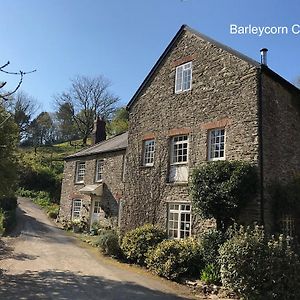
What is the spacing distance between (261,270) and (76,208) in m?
20.1

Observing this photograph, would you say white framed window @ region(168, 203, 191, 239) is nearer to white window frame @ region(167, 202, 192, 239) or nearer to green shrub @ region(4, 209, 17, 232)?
white window frame @ region(167, 202, 192, 239)

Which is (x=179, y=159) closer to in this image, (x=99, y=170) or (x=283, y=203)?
(x=283, y=203)

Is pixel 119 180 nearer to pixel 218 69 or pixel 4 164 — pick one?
pixel 218 69

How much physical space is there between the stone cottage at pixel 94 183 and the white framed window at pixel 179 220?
6.90 metres

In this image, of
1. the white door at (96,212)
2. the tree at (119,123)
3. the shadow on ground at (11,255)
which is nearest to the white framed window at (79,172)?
the white door at (96,212)

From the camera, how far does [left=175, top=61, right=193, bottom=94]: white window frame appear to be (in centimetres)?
1708

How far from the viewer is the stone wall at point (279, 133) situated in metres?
13.6

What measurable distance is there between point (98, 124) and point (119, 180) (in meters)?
10.8

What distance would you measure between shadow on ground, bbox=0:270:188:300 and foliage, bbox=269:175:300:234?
17.5ft

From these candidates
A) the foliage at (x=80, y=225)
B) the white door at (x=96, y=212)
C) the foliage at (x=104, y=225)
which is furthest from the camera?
the foliage at (x=80, y=225)

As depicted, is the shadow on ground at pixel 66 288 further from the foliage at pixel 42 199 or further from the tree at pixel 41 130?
the tree at pixel 41 130

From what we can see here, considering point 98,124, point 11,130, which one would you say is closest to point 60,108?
point 98,124

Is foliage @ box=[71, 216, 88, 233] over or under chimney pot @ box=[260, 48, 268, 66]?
under

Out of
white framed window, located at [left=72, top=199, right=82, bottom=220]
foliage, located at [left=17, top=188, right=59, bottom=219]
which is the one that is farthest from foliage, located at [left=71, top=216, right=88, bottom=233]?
foliage, located at [left=17, top=188, right=59, bottom=219]
